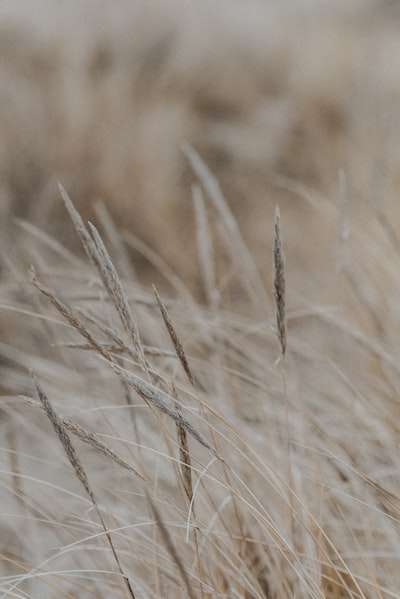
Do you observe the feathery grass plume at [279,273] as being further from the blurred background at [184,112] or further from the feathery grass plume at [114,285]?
the blurred background at [184,112]

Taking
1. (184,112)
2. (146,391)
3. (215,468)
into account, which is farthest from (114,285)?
(184,112)

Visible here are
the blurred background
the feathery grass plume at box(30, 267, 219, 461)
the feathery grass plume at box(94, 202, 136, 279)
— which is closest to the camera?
the feathery grass plume at box(30, 267, 219, 461)

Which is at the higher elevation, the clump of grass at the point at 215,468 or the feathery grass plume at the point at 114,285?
the feathery grass plume at the point at 114,285

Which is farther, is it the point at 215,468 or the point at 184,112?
the point at 184,112

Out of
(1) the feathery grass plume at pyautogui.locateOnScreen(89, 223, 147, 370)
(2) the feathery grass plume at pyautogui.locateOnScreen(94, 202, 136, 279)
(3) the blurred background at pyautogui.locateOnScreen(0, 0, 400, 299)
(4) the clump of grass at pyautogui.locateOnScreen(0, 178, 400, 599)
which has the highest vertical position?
(3) the blurred background at pyautogui.locateOnScreen(0, 0, 400, 299)

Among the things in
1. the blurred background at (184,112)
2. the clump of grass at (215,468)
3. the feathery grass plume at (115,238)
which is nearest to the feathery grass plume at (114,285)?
the clump of grass at (215,468)

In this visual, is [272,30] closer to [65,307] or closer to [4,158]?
[4,158]

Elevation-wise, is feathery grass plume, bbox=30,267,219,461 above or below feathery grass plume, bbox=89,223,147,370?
below

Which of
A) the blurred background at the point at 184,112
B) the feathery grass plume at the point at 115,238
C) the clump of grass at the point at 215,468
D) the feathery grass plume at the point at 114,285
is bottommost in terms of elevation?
the clump of grass at the point at 215,468

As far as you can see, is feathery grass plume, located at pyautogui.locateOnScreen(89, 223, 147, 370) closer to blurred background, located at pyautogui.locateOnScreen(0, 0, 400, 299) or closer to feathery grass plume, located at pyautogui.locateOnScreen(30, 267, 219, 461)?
feathery grass plume, located at pyautogui.locateOnScreen(30, 267, 219, 461)

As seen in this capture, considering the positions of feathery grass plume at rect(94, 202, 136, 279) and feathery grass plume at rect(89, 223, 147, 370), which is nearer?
feathery grass plume at rect(89, 223, 147, 370)

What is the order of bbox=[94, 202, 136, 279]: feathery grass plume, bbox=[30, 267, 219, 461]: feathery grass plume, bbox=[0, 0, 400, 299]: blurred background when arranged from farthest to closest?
bbox=[0, 0, 400, 299]: blurred background → bbox=[94, 202, 136, 279]: feathery grass plume → bbox=[30, 267, 219, 461]: feathery grass plume

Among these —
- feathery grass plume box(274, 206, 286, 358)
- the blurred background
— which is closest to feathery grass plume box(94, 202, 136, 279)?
feathery grass plume box(274, 206, 286, 358)

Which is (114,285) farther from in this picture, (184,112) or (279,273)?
(184,112)
